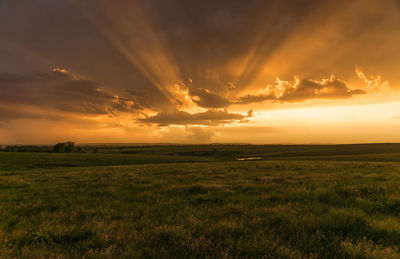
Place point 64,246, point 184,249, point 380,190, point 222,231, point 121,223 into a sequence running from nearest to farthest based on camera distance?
point 184,249 < point 64,246 < point 222,231 < point 121,223 < point 380,190

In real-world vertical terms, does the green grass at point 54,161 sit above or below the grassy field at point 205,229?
below

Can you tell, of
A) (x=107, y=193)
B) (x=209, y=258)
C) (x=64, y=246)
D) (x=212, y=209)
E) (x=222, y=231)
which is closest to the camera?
(x=209, y=258)

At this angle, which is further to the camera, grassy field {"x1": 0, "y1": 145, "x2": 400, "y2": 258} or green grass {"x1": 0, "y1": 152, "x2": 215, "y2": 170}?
green grass {"x1": 0, "y1": 152, "x2": 215, "y2": 170}

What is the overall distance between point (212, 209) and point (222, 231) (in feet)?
6.66

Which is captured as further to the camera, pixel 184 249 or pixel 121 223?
pixel 121 223

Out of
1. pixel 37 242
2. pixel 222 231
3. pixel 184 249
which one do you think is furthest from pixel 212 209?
pixel 37 242

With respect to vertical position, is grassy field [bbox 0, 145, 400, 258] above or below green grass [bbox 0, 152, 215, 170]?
above

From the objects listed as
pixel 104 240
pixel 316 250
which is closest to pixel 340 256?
pixel 316 250

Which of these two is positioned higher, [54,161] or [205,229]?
[205,229]

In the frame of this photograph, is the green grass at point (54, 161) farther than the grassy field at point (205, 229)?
Yes

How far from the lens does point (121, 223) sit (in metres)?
5.63

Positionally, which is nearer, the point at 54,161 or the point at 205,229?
the point at 205,229

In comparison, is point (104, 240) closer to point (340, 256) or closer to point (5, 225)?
point (5, 225)

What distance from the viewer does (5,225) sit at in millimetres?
5824
